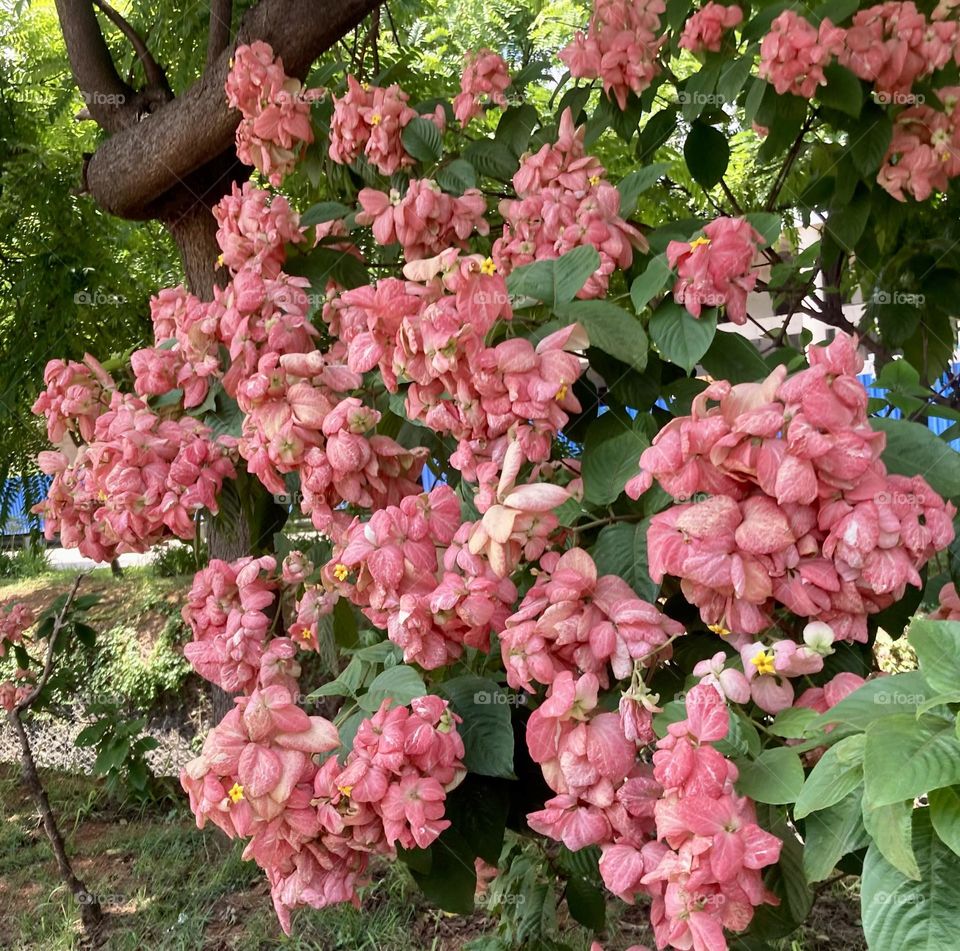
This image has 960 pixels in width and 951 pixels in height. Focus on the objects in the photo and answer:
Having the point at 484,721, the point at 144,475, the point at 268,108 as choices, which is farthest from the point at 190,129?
the point at 484,721

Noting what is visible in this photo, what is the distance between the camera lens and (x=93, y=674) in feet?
13.4

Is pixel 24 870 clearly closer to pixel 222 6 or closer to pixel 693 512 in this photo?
pixel 222 6

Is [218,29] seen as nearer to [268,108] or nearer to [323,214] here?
[268,108]

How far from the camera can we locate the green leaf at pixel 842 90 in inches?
57.3

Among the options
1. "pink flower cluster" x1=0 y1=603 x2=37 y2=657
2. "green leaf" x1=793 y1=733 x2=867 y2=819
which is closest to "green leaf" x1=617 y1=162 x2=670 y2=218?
"green leaf" x1=793 y1=733 x2=867 y2=819

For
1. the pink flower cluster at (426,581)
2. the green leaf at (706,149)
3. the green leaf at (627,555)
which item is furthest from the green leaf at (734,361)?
the green leaf at (706,149)

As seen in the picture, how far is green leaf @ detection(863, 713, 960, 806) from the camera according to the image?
1.75 ft

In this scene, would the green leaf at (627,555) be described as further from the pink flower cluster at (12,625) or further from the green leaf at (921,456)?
the pink flower cluster at (12,625)

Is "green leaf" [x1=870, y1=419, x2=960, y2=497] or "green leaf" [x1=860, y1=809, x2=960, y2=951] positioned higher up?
"green leaf" [x1=870, y1=419, x2=960, y2=497]

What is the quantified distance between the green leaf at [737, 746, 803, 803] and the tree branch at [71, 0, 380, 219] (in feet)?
5.19

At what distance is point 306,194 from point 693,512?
6.35ft

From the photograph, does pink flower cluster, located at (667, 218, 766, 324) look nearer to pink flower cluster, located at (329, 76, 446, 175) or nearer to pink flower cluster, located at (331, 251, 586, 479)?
pink flower cluster, located at (331, 251, 586, 479)

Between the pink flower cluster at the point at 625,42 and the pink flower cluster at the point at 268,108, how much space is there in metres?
0.46

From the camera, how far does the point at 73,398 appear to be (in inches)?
57.4
